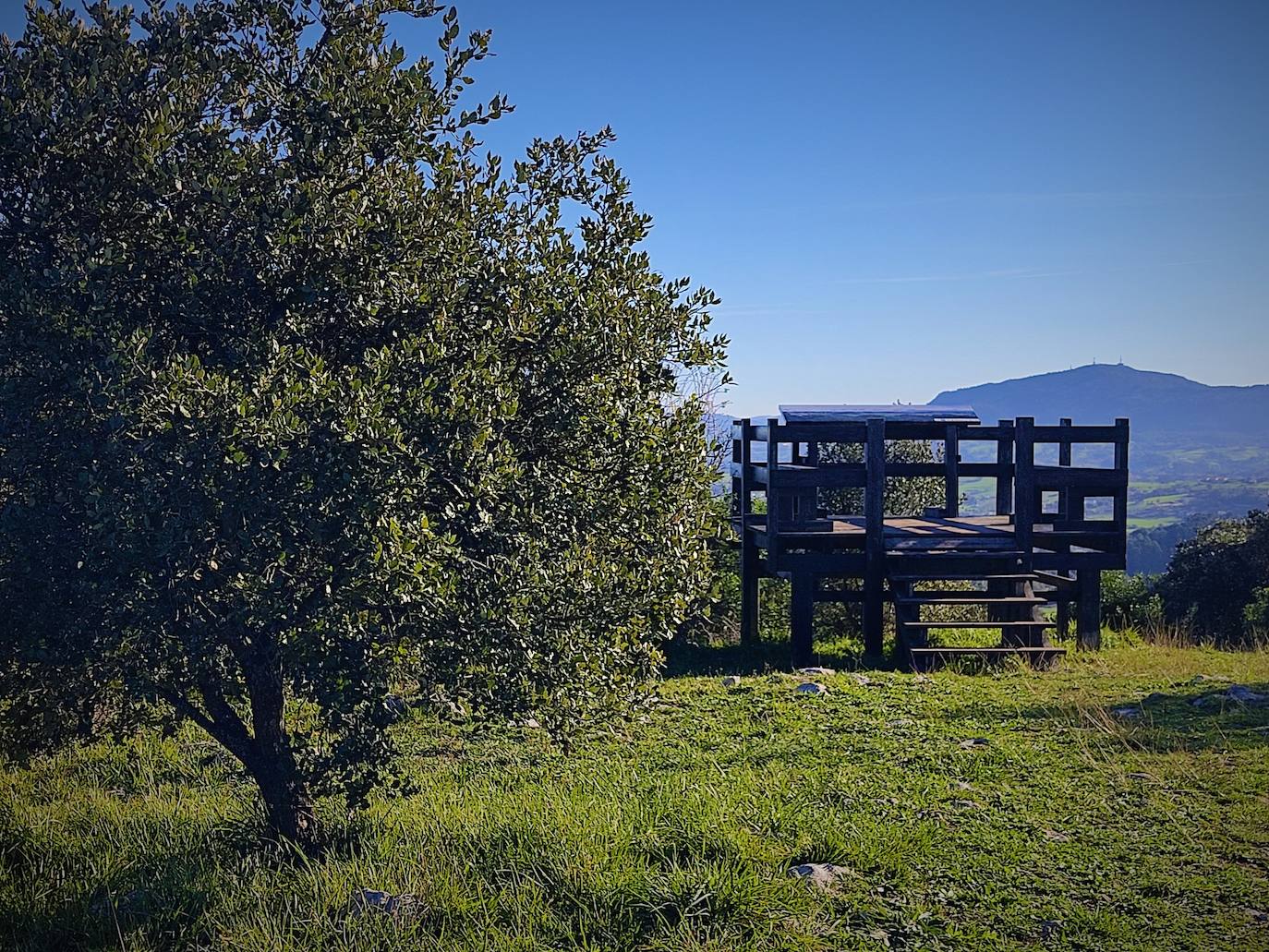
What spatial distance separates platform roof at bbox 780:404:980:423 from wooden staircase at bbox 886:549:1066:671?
2.61 m

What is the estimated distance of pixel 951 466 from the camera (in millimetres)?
18906

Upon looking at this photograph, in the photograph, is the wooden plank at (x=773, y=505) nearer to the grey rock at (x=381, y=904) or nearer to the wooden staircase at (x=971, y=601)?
the wooden staircase at (x=971, y=601)

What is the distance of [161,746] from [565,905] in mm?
7716

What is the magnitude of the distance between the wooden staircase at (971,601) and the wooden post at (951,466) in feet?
7.00

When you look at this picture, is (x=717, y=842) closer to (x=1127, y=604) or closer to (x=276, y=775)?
(x=276, y=775)

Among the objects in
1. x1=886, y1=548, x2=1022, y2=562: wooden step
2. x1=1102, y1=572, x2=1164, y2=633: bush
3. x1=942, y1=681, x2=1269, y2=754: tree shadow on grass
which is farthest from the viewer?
x1=1102, y1=572, x2=1164, y2=633: bush

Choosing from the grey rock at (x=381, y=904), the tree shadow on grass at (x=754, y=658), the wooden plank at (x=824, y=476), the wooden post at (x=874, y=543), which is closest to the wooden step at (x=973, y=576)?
the wooden post at (x=874, y=543)

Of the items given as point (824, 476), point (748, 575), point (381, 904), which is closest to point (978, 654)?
point (824, 476)

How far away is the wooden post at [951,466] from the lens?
1784cm

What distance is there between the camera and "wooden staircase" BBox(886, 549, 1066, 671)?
51.0ft

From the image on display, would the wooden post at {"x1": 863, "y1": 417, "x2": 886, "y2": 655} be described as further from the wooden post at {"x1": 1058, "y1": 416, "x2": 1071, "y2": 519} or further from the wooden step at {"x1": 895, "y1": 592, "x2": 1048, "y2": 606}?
the wooden post at {"x1": 1058, "y1": 416, "x2": 1071, "y2": 519}

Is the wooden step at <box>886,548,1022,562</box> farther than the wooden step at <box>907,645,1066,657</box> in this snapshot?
Yes

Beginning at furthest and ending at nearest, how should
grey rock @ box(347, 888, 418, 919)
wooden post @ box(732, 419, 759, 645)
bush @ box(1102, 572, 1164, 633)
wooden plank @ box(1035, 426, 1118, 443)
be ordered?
1. bush @ box(1102, 572, 1164, 633)
2. wooden post @ box(732, 419, 759, 645)
3. wooden plank @ box(1035, 426, 1118, 443)
4. grey rock @ box(347, 888, 418, 919)

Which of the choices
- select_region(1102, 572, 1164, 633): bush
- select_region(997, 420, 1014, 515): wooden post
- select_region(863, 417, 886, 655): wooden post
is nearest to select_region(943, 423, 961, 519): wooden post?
select_region(997, 420, 1014, 515): wooden post
